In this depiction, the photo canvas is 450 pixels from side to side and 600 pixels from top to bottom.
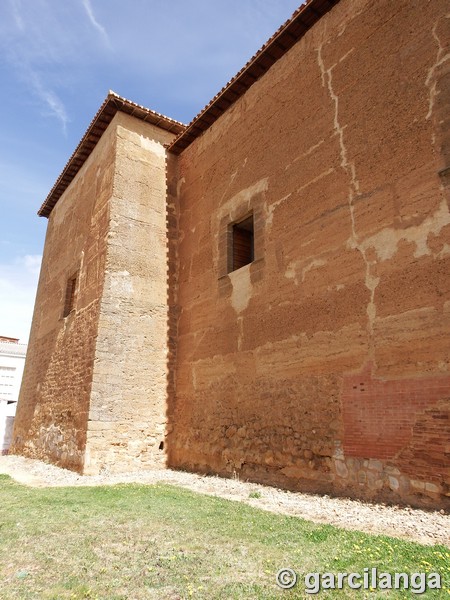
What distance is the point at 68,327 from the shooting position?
33.8 ft

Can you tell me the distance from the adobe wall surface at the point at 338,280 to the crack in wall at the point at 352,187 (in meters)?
0.02

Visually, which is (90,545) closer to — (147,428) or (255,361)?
(255,361)

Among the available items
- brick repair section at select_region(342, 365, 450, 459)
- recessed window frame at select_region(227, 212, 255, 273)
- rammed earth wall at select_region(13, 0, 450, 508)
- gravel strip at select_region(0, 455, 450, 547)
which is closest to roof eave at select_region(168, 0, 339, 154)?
rammed earth wall at select_region(13, 0, 450, 508)

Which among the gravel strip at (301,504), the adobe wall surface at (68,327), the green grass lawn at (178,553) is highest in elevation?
the adobe wall surface at (68,327)

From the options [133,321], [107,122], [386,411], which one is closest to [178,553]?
[386,411]

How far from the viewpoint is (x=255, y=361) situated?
7008mm

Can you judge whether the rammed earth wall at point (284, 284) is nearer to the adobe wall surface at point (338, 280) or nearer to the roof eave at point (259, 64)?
the adobe wall surface at point (338, 280)

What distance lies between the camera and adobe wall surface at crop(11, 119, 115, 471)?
874cm

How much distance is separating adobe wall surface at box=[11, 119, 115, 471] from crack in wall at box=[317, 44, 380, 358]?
517 centimetres

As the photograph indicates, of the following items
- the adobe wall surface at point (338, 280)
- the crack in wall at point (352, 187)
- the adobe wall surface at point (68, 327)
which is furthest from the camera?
the adobe wall surface at point (68, 327)

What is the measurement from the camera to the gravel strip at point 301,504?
156 inches

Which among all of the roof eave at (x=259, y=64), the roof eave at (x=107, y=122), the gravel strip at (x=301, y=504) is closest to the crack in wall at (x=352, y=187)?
the roof eave at (x=259, y=64)

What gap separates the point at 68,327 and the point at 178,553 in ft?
25.8

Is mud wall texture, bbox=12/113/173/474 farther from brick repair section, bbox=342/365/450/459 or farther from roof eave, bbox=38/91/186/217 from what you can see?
brick repair section, bbox=342/365/450/459
